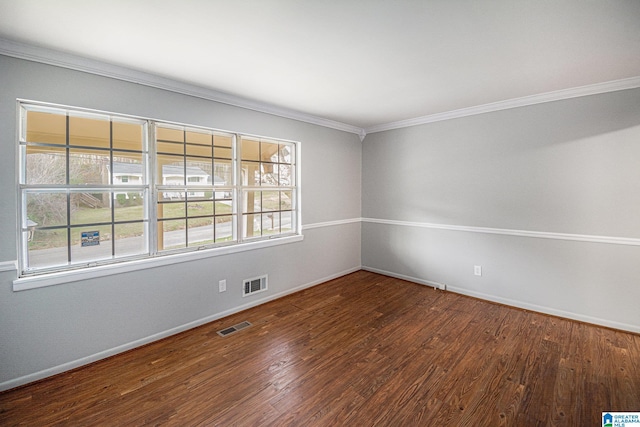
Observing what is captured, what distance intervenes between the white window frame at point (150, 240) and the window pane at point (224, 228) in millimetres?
60

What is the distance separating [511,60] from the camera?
240 centimetres

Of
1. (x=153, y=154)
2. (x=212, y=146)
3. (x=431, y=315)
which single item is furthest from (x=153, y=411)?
(x=431, y=315)

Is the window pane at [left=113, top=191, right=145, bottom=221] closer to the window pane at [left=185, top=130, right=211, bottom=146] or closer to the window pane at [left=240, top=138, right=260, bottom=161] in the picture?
the window pane at [left=185, top=130, right=211, bottom=146]

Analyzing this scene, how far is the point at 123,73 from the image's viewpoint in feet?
8.33

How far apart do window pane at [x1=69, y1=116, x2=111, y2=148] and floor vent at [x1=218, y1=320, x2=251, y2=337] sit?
210cm

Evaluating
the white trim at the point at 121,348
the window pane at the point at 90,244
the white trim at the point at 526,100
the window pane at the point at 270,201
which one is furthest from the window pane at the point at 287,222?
the white trim at the point at 526,100

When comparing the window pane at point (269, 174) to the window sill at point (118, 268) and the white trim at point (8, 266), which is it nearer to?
the window sill at point (118, 268)

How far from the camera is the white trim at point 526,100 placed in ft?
9.45

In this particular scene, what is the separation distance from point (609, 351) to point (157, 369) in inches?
157

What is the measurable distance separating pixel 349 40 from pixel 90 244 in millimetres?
2754

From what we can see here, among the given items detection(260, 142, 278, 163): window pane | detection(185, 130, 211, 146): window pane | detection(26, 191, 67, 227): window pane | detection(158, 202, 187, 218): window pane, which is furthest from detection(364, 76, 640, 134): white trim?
detection(26, 191, 67, 227): window pane

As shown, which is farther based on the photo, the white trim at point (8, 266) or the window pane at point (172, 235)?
the window pane at point (172, 235)

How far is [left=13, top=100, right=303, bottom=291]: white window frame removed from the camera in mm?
2217

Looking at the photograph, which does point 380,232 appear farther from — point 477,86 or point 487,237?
point 477,86
